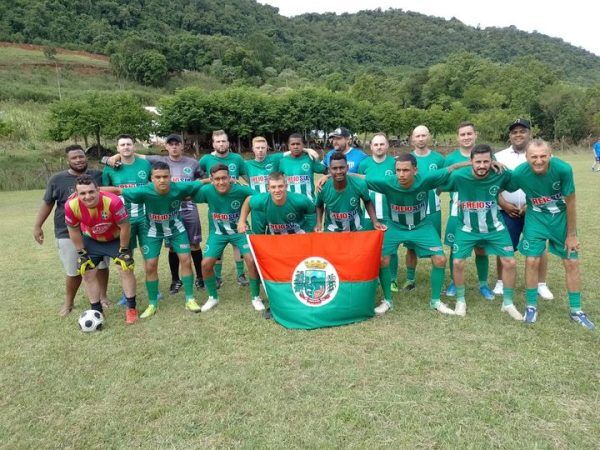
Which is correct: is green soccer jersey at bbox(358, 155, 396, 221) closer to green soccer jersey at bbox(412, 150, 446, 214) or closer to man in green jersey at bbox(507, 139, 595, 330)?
green soccer jersey at bbox(412, 150, 446, 214)

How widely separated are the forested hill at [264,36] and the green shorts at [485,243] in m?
87.6

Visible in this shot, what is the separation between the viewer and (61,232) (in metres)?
5.60

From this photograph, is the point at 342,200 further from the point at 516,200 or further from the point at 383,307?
the point at 516,200

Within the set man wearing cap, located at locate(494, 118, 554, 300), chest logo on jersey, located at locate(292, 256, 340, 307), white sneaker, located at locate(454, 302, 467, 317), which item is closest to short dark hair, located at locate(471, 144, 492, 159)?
man wearing cap, located at locate(494, 118, 554, 300)

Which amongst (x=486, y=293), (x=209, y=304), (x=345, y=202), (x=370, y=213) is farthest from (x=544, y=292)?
(x=209, y=304)

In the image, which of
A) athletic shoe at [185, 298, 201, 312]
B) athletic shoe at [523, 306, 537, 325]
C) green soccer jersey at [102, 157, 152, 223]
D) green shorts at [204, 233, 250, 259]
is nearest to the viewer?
athletic shoe at [523, 306, 537, 325]

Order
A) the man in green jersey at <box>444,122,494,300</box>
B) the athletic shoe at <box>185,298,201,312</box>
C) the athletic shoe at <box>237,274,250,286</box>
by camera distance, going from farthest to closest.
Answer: the athletic shoe at <box>237,274,250,286</box>, the man in green jersey at <box>444,122,494,300</box>, the athletic shoe at <box>185,298,201,312</box>

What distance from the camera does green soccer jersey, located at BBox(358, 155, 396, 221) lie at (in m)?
6.03

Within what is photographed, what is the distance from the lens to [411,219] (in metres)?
5.40

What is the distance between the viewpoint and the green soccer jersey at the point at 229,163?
6738 millimetres

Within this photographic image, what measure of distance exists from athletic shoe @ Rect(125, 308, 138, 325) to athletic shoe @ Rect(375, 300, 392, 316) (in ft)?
10.1

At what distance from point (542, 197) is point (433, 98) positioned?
275 feet

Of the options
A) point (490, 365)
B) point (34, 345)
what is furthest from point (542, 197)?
point (34, 345)

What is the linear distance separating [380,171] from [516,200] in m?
1.85
